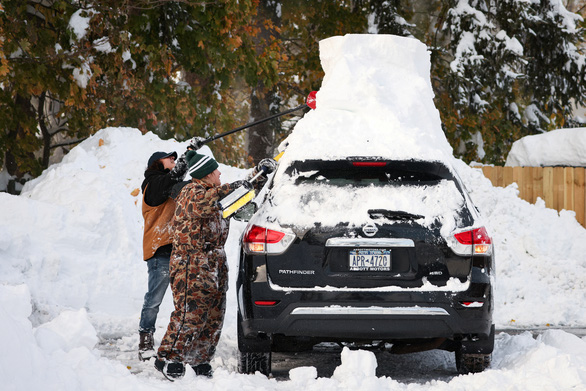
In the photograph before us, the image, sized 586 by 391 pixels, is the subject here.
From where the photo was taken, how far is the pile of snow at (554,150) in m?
14.3

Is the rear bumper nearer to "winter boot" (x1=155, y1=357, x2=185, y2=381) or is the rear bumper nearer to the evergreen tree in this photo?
"winter boot" (x1=155, y1=357, x2=185, y2=381)

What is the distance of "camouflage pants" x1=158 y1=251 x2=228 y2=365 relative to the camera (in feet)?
19.0

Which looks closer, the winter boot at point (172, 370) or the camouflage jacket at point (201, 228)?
the winter boot at point (172, 370)

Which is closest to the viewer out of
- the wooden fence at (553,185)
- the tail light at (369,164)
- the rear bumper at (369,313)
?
the rear bumper at (369,313)

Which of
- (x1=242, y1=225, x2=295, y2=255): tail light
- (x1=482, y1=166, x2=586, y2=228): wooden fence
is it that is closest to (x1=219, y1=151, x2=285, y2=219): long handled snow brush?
(x1=242, y1=225, x2=295, y2=255): tail light

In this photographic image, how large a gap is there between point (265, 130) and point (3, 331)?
55.3ft

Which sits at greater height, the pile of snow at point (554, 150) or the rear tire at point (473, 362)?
the pile of snow at point (554, 150)

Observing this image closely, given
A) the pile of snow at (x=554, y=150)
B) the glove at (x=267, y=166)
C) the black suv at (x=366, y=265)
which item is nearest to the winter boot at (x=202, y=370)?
the black suv at (x=366, y=265)

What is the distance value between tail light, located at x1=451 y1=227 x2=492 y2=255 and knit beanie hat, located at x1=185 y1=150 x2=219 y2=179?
6.22 feet

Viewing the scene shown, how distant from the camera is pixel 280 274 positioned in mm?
5344

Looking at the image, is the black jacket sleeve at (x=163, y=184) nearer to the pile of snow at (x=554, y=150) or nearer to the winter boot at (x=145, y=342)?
the winter boot at (x=145, y=342)

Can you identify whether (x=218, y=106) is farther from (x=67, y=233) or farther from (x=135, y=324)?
(x=135, y=324)

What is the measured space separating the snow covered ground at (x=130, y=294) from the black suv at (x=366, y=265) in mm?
311

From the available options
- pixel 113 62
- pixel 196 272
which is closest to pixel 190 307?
pixel 196 272
